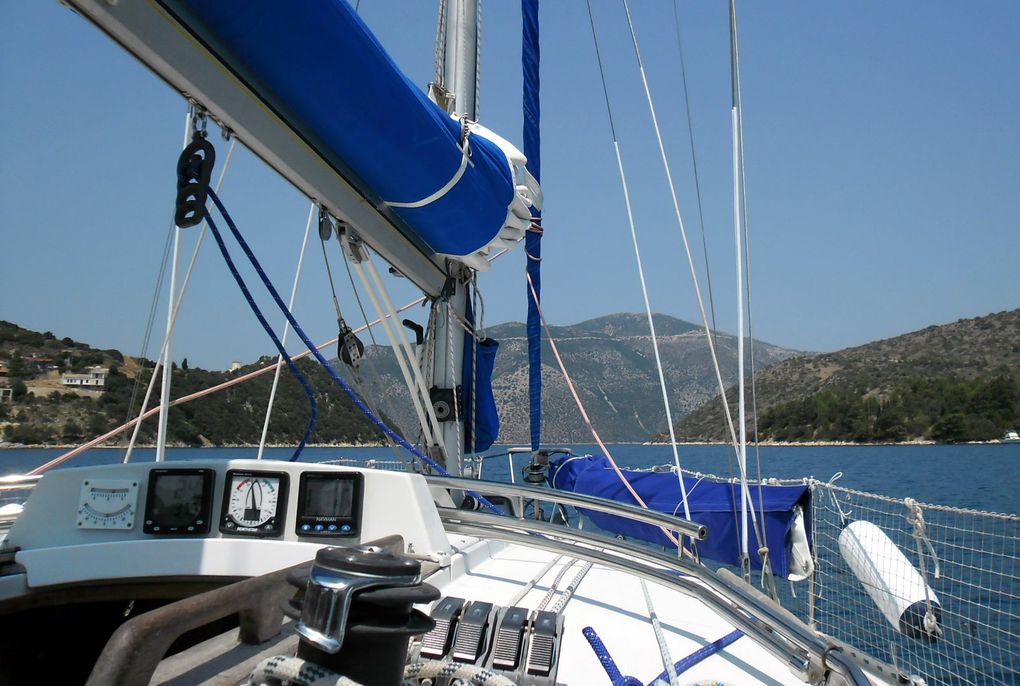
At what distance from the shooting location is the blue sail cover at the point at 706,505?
405cm

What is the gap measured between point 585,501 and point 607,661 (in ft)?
2.73

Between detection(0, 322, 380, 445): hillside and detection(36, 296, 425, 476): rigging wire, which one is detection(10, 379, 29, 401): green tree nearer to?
detection(0, 322, 380, 445): hillside

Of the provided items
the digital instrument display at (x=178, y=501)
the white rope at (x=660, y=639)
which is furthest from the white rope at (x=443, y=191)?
the white rope at (x=660, y=639)

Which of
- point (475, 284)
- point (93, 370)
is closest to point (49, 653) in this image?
point (475, 284)

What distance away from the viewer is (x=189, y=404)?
22.3 ft

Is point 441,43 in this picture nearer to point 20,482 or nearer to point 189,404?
point 20,482

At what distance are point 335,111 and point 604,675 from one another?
70.9 inches

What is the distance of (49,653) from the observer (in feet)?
7.00

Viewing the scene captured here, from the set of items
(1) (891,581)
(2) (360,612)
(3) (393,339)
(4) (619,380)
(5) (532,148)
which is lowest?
(1) (891,581)

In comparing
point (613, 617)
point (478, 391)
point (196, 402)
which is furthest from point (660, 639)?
point (196, 402)

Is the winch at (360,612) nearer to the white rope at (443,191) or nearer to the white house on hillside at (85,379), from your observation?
the white rope at (443,191)

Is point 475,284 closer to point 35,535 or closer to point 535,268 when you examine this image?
point 535,268

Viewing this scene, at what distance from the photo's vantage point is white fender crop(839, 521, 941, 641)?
3.94 metres

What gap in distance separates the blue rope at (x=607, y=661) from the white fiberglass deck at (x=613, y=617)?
0.13 feet
